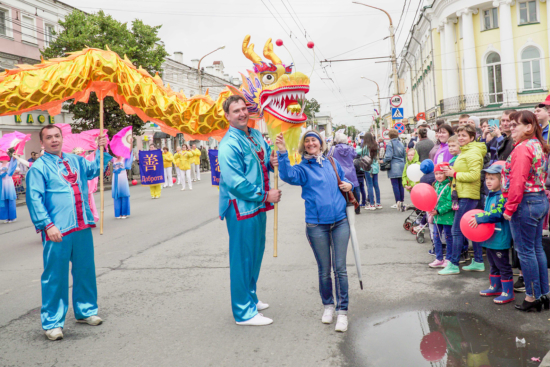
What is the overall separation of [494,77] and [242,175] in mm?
29073

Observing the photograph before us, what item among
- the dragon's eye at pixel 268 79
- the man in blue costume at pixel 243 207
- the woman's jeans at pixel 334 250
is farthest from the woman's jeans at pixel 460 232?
the dragon's eye at pixel 268 79

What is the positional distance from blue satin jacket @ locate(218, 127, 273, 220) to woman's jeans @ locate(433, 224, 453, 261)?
8.31 ft

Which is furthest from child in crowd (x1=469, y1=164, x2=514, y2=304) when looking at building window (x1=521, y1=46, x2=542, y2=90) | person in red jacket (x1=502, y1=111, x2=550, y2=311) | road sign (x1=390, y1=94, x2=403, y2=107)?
building window (x1=521, y1=46, x2=542, y2=90)

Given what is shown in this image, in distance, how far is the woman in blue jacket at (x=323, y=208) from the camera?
4164 mm

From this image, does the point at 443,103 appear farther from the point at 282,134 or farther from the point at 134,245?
the point at 282,134

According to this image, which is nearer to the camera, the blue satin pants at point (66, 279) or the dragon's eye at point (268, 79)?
the blue satin pants at point (66, 279)

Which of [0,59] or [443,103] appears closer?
[0,59]

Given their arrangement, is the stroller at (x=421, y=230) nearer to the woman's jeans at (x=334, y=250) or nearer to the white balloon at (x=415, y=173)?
the white balloon at (x=415, y=173)

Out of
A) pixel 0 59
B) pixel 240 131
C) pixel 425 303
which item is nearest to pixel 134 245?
pixel 240 131

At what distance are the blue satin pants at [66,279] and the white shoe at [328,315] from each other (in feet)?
7.19

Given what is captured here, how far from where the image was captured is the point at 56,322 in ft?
14.0

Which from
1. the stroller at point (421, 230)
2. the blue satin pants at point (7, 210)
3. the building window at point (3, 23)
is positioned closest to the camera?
the stroller at point (421, 230)

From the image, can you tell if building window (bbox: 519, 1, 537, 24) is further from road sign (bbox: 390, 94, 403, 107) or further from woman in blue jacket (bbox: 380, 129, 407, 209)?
woman in blue jacket (bbox: 380, 129, 407, 209)

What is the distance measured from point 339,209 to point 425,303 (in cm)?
142
